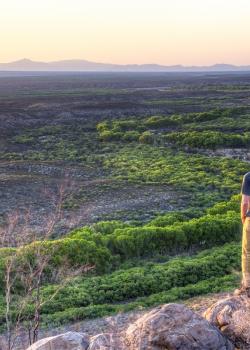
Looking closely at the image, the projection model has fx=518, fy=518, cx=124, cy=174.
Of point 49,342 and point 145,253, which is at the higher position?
point 49,342

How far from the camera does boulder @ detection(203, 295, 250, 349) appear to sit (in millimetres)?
10102

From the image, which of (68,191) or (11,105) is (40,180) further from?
(11,105)

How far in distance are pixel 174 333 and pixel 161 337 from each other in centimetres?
25

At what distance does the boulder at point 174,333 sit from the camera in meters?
9.41

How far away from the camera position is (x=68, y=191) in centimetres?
3155

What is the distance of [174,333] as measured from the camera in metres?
9.44

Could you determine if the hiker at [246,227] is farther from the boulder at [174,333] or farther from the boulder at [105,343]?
the boulder at [105,343]

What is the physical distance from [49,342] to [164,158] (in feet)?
115

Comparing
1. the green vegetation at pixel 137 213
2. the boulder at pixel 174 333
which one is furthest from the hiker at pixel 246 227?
the green vegetation at pixel 137 213

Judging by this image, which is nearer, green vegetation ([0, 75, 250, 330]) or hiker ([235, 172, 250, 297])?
hiker ([235, 172, 250, 297])

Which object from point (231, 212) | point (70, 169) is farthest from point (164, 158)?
point (231, 212)

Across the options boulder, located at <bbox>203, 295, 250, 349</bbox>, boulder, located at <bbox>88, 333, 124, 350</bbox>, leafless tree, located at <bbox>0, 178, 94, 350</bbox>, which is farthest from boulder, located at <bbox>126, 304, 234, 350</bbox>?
leafless tree, located at <bbox>0, 178, 94, 350</bbox>

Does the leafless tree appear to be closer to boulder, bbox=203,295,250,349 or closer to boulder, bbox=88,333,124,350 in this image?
boulder, bbox=88,333,124,350

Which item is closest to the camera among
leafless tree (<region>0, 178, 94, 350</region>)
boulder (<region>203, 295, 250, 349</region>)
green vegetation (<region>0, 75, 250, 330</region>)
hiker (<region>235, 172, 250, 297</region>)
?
boulder (<region>203, 295, 250, 349</region>)
